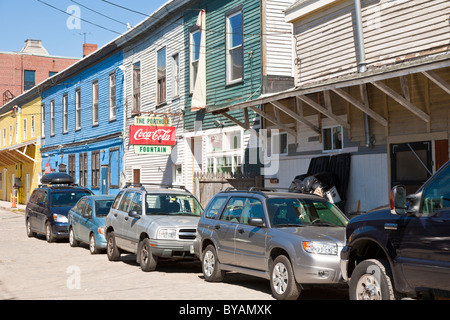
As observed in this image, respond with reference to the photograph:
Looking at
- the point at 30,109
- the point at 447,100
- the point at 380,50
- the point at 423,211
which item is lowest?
the point at 423,211

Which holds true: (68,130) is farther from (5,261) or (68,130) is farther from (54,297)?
(54,297)

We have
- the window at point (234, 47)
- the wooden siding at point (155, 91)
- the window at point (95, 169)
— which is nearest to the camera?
the window at point (234, 47)

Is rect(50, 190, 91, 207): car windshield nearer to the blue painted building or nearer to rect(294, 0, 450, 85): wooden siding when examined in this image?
rect(294, 0, 450, 85): wooden siding

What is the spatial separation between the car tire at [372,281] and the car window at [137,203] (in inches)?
280

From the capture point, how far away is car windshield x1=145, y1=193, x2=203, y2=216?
559 inches

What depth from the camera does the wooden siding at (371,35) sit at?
1303 centimetres

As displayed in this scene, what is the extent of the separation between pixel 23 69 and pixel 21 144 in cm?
2520

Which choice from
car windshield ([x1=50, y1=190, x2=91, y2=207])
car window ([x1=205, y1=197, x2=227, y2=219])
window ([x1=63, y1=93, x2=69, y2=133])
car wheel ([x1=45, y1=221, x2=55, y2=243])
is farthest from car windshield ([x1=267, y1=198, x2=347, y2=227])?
window ([x1=63, y1=93, x2=69, y2=133])

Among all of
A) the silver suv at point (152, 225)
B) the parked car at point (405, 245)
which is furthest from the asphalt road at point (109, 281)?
the parked car at point (405, 245)

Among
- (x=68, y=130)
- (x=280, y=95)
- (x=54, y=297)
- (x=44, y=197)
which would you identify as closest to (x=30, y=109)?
(x=68, y=130)

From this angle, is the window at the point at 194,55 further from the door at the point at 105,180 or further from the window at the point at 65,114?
the window at the point at 65,114

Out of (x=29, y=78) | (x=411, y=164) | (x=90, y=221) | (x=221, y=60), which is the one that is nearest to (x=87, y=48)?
(x=221, y=60)

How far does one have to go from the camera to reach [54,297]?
9.87 meters
